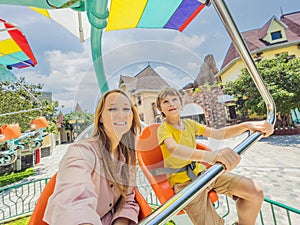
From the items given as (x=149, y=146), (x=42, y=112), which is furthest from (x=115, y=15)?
(x=42, y=112)

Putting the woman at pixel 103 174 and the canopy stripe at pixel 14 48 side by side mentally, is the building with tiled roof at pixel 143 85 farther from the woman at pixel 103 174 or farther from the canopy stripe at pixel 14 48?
the canopy stripe at pixel 14 48

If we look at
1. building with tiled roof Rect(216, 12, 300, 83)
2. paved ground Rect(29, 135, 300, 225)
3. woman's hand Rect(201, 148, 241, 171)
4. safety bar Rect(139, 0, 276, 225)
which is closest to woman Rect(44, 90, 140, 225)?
safety bar Rect(139, 0, 276, 225)

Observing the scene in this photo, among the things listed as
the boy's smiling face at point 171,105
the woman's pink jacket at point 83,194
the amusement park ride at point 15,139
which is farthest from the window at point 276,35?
the woman's pink jacket at point 83,194

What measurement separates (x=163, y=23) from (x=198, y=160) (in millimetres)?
901

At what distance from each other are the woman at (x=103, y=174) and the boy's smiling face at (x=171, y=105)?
0.29 ft

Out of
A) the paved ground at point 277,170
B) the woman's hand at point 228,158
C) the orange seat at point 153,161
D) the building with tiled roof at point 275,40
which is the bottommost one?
the paved ground at point 277,170

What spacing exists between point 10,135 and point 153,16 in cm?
211

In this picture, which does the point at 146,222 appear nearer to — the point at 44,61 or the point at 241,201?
the point at 241,201

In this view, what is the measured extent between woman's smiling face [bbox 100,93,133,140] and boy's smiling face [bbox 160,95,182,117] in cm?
11

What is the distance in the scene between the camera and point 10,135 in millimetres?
2209

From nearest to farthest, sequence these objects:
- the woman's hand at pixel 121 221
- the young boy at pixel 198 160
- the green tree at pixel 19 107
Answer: the woman's hand at pixel 121 221, the young boy at pixel 198 160, the green tree at pixel 19 107

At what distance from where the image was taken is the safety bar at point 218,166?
0.94ft

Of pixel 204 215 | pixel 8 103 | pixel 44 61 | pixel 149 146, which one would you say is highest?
pixel 44 61

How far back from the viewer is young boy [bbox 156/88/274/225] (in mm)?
604
